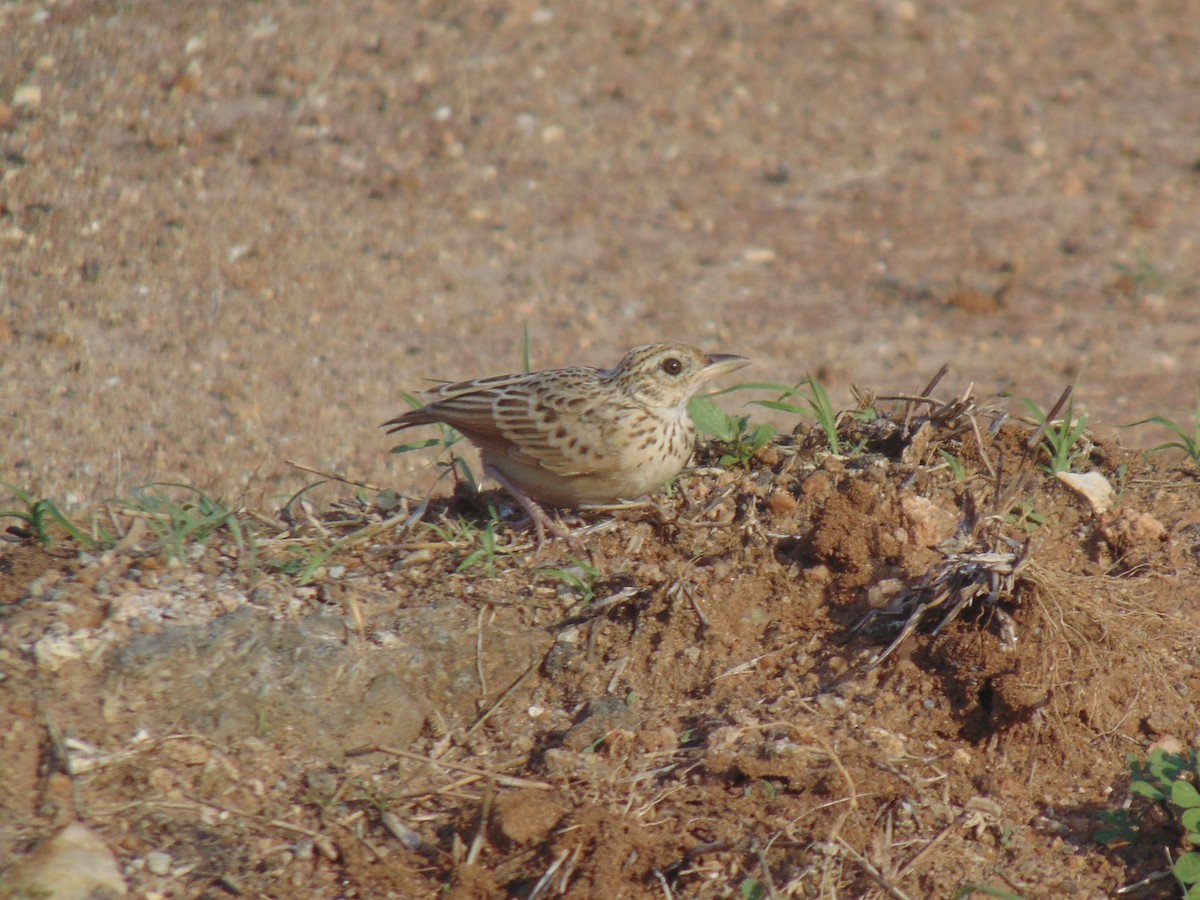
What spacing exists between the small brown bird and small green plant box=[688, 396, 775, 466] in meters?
0.08

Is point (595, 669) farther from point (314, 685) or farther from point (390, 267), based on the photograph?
point (390, 267)

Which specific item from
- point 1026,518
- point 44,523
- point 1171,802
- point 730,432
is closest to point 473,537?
point 730,432

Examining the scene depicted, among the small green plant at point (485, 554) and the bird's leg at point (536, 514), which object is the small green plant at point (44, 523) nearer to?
the small green plant at point (485, 554)

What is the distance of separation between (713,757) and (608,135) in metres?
7.84

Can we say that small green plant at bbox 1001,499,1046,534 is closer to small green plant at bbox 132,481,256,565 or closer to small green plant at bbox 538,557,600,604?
small green plant at bbox 538,557,600,604

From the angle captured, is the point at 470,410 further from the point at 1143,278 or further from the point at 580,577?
the point at 1143,278

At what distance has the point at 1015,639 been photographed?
403 cm

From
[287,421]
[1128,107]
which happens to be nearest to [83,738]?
[287,421]

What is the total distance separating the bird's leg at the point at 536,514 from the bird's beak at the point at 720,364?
94cm

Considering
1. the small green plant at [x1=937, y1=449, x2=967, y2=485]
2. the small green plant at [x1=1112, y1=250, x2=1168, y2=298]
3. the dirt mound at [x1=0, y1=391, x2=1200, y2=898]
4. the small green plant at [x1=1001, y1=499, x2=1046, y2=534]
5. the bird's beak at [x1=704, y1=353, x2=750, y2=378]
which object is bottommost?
the small green plant at [x1=1112, y1=250, x2=1168, y2=298]

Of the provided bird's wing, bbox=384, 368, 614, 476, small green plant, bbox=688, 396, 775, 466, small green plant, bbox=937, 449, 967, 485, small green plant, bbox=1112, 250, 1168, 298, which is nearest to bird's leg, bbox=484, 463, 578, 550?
bird's wing, bbox=384, 368, 614, 476

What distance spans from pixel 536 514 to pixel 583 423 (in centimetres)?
42

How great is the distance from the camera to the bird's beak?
556 cm

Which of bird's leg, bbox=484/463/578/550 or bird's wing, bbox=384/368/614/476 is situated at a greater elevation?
bird's wing, bbox=384/368/614/476
